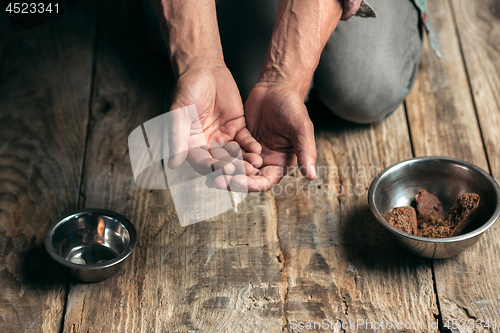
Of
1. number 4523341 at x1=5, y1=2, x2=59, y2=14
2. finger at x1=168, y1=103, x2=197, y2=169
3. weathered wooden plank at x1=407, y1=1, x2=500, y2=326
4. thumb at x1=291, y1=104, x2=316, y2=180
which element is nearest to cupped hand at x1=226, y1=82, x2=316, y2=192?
thumb at x1=291, y1=104, x2=316, y2=180

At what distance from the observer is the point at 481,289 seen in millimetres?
1015

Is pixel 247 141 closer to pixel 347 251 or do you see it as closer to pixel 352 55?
pixel 347 251

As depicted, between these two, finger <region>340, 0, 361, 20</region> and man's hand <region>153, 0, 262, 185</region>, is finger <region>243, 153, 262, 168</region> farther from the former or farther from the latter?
finger <region>340, 0, 361, 20</region>

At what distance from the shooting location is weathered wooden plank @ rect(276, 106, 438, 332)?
0.99 meters

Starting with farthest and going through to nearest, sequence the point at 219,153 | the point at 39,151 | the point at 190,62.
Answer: the point at 39,151
the point at 190,62
the point at 219,153

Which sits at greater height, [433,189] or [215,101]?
[215,101]

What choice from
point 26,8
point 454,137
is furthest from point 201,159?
point 26,8

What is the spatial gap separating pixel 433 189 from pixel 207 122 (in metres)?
0.61

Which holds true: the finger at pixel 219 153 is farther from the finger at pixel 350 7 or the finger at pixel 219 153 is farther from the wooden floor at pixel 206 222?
the finger at pixel 350 7

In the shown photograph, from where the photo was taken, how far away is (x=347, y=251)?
110cm

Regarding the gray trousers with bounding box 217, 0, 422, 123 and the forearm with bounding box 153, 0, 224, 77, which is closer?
the forearm with bounding box 153, 0, 224, 77

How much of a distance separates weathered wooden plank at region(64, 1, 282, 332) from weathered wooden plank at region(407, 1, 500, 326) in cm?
40

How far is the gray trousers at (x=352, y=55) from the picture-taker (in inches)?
53.6

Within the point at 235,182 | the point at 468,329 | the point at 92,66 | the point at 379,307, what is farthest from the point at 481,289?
the point at 92,66
